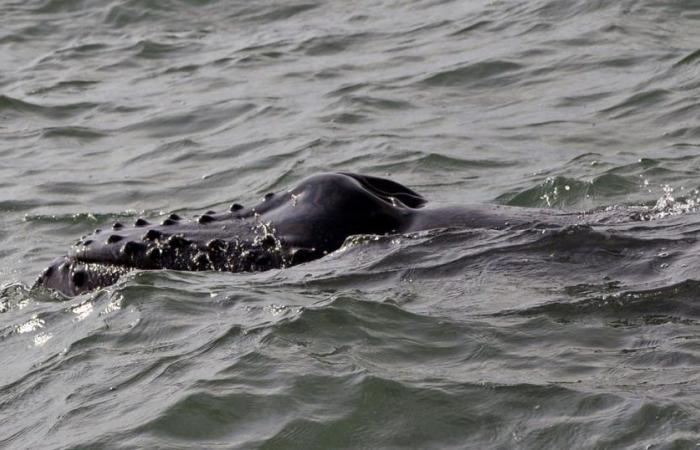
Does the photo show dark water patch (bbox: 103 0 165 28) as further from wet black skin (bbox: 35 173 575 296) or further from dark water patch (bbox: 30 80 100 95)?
wet black skin (bbox: 35 173 575 296)

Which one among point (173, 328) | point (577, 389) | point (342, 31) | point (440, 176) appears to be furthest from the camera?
point (342, 31)

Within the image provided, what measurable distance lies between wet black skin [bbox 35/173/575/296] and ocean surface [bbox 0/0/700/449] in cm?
8

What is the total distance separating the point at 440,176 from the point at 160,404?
5397 mm

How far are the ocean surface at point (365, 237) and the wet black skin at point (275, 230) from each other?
8cm

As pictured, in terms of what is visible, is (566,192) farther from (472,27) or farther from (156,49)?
(156,49)

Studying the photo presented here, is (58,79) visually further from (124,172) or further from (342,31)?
(124,172)

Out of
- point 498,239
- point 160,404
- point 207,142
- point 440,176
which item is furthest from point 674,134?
point 160,404

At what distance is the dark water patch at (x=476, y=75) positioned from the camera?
13258 millimetres

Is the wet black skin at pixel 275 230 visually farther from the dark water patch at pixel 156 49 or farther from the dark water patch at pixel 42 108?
the dark water patch at pixel 156 49

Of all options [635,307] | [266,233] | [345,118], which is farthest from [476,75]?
[635,307]

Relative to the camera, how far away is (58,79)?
1549cm

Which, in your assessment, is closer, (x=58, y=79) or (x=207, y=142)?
(x=207, y=142)

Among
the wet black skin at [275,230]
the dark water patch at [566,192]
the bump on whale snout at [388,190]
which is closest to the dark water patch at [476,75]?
the dark water patch at [566,192]

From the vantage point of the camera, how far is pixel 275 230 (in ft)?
21.7
